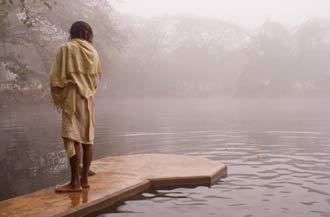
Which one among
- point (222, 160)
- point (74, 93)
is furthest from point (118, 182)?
point (222, 160)

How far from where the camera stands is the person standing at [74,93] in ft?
18.4

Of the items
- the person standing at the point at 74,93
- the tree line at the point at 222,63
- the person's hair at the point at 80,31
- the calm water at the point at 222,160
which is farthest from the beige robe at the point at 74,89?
the tree line at the point at 222,63

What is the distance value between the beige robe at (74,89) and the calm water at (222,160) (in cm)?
102

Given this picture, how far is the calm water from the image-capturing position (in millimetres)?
5508

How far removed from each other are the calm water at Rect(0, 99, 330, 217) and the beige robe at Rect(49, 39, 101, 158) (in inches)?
40.2

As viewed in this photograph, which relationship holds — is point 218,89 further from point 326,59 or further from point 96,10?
point 96,10

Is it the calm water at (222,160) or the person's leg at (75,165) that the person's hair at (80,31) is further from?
the calm water at (222,160)

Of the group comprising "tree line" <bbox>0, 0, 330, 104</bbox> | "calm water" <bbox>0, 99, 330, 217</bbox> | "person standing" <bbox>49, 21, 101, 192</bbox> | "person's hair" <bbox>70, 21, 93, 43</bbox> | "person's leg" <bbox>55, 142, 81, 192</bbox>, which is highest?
"tree line" <bbox>0, 0, 330, 104</bbox>

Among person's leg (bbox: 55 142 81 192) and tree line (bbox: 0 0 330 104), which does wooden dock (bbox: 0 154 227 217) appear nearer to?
person's leg (bbox: 55 142 81 192)

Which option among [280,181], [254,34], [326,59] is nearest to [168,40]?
[254,34]

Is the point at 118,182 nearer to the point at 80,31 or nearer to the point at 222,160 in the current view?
the point at 80,31

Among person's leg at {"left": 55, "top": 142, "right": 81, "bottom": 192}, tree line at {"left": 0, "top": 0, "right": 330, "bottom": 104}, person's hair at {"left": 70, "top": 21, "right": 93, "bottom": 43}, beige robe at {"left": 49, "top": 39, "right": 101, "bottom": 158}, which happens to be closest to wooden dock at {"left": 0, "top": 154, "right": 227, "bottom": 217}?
person's leg at {"left": 55, "top": 142, "right": 81, "bottom": 192}

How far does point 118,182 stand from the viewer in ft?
20.8

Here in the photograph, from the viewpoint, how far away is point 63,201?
529cm
